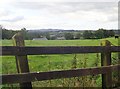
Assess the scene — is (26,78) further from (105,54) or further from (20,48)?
(105,54)

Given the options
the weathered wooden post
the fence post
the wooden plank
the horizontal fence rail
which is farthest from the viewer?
the weathered wooden post

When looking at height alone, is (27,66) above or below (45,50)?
below

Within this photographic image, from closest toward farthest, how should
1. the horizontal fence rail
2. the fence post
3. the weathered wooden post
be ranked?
the horizontal fence rail
the fence post
the weathered wooden post

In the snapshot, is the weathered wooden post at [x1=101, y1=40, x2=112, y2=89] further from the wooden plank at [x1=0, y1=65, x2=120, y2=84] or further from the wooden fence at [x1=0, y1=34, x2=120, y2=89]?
the wooden plank at [x1=0, y1=65, x2=120, y2=84]

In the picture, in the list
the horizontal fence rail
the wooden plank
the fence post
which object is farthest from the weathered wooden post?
the fence post

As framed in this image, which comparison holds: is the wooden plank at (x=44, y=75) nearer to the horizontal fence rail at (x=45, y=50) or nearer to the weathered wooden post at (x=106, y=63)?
the weathered wooden post at (x=106, y=63)

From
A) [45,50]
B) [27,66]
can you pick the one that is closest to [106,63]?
[45,50]

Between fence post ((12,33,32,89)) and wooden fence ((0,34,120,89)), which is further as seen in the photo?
fence post ((12,33,32,89))

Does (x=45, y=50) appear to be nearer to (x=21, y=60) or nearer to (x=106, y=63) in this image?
(x=21, y=60)

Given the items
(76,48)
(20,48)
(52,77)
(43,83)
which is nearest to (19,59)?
(20,48)

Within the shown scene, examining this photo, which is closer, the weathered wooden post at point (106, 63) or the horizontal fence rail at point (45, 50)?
the horizontal fence rail at point (45, 50)

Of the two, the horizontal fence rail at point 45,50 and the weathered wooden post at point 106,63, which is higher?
the horizontal fence rail at point 45,50

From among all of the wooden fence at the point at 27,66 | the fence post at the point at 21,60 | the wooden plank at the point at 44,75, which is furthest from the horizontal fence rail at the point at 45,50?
the wooden plank at the point at 44,75

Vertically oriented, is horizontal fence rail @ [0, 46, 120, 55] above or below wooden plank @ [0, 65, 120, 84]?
above
